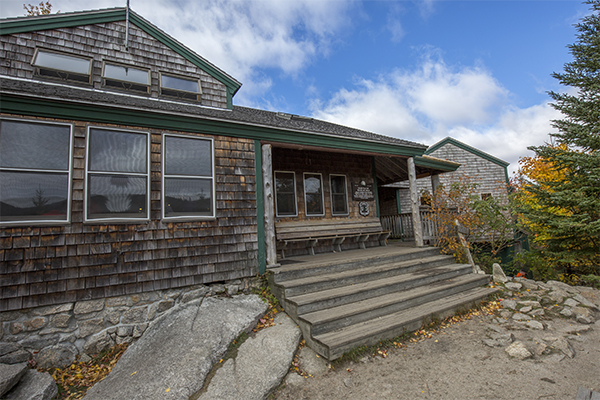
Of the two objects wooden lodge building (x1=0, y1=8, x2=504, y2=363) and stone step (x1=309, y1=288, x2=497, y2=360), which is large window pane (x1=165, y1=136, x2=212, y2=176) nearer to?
wooden lodge building (x1=0, y1=8, x2=504, y2=363)

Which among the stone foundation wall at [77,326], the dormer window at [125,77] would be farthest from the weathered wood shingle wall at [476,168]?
the stone foundation wall at [77,326]

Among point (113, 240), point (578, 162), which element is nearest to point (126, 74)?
point (113, 240)

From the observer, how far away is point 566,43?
280 inches

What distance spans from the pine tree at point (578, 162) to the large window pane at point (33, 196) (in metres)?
9.61

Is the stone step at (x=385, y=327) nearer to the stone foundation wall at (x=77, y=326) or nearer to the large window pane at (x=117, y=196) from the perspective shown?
the stone foundation wall at (x=77, y=326)

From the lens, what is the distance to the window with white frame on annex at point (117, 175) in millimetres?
4266

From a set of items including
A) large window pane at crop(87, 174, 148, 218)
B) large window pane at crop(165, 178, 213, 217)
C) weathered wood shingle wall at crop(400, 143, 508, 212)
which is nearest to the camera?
large window pane at crop(87, 174, 148, 218)

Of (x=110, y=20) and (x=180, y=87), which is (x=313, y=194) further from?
Answer: (x=110, y=20)

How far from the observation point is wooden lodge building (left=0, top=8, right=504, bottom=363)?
3.83 meters

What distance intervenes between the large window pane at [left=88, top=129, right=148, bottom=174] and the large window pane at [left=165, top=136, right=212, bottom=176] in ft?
1.23

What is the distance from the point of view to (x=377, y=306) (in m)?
4.20

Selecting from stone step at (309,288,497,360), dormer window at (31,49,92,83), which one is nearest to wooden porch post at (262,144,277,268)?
stone step at (309,288,497,360)

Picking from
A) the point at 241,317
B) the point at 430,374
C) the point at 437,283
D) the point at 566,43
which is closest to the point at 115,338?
the point at 241,317

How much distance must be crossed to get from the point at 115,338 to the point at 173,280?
43.9 inches
